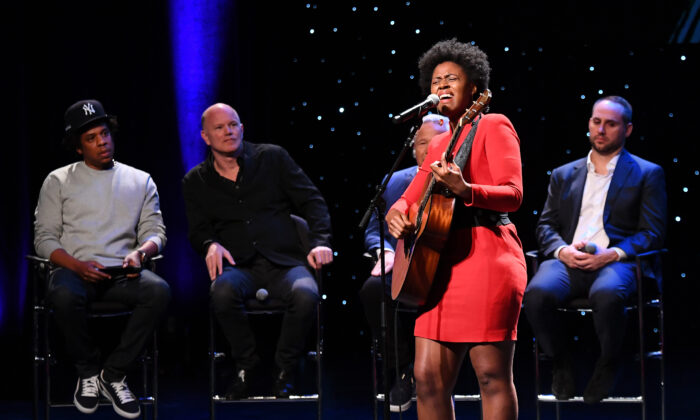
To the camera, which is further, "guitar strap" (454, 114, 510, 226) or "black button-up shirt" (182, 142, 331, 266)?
"black button-up shirt" (182, 142, 331, 266)

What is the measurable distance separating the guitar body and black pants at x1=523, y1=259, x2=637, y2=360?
1.58m

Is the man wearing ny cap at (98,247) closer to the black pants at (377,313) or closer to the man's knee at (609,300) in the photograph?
the black pants at (377,313)

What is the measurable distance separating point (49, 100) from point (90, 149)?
1.32m

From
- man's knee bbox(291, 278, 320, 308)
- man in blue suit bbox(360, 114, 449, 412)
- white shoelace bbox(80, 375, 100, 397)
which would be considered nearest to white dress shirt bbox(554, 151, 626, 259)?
man in blue suit bbox(360, 114, 449, 412)

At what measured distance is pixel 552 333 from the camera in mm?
3814

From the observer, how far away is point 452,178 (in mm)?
2182

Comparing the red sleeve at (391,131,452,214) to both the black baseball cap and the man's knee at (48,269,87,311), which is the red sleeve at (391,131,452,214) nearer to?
the man's knee at (48,269,87,311)

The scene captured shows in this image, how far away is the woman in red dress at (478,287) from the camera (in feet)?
7.64

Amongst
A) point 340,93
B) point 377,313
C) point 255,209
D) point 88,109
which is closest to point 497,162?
point 377,313

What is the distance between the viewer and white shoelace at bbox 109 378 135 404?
3.73 m

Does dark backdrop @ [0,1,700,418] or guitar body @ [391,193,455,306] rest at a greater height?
dark backdrop @ [0,1,700,418]

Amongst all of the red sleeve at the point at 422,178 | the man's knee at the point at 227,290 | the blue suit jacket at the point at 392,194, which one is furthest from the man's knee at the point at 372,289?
the red sleeve at the point at 422,178

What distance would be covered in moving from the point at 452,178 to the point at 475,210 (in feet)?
0.75

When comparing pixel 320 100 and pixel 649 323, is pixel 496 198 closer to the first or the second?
pixel 320 100
